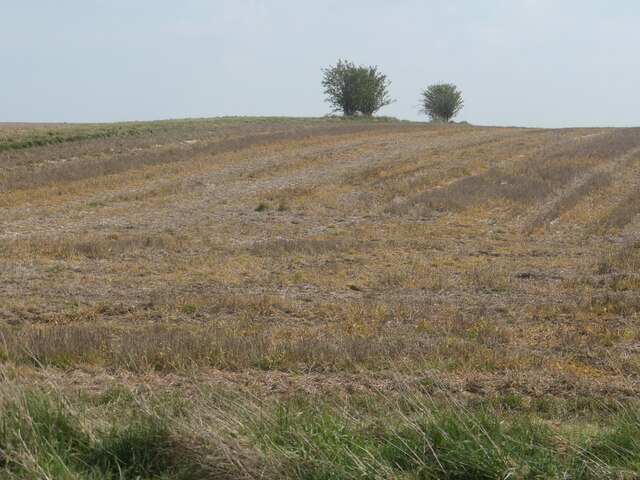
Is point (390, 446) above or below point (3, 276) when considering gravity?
above

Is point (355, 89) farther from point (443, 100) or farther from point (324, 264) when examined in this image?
point (324, 264)

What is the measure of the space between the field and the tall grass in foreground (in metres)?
0.02

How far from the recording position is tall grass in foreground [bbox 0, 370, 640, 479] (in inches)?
215

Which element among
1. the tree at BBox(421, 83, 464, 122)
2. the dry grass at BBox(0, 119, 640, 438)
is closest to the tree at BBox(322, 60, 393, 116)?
the tree at BBox(421, 83, 464, 122)

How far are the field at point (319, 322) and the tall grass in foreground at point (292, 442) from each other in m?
0.02

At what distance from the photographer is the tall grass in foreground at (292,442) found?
545 cm

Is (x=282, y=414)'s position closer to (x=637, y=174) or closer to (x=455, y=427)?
(x=455, y=427)

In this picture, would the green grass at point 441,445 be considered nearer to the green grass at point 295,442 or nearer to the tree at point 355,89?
the green grass at point 295,442

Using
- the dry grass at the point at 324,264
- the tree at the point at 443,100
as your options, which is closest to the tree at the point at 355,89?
the tree at the point at 443,100

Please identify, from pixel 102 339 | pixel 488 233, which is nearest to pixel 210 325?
pixel 102 339

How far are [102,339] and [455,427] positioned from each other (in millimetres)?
4931

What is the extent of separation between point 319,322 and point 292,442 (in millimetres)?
5560

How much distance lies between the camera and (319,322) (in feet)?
37.0

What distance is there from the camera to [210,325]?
35.3 ft
